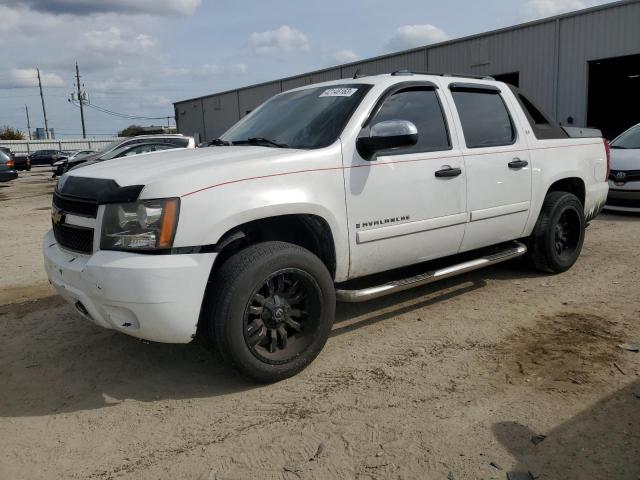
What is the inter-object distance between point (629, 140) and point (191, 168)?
9.43m

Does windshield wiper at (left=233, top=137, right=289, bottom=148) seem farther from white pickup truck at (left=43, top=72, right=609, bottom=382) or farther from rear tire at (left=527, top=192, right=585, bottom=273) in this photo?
rear tire at (left=527, top=192, right=585, bottom=273)

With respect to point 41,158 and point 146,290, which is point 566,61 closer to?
point 146,290

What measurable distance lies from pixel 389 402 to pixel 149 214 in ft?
5.47

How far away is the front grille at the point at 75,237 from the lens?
314 centimetres

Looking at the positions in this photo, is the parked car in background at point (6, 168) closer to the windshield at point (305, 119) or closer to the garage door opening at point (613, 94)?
the windshield at point (305, 119)

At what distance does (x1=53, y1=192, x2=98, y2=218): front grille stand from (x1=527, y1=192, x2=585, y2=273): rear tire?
3.88m

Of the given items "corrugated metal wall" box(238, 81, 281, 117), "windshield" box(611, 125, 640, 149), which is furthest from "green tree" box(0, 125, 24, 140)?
"windshield" box(611, 125, 640, 149)

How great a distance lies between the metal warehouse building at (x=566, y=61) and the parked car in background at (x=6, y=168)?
28.6ft

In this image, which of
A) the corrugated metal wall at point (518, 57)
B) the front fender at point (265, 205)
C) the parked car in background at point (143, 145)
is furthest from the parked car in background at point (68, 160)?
the front fender at point (265, 205)

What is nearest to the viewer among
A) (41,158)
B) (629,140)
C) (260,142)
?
(260,142)

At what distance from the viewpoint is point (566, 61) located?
16469 millimetres

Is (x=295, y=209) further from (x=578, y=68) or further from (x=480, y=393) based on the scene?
(x=578, y=68)

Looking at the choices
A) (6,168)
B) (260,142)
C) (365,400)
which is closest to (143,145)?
(6,168)

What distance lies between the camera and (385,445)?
2.65 metres
